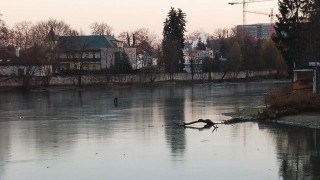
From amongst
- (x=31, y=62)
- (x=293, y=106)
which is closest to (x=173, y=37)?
(x=31, y=62)

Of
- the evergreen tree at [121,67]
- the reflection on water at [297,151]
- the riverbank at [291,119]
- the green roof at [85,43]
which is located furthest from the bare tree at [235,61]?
the reflection on water at [297,151]

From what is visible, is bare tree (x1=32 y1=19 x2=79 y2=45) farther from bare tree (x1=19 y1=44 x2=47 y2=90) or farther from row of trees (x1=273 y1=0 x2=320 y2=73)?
row of trees (x1=273 y1=0 x2=320 y2=73)

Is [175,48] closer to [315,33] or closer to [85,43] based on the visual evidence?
[85,43]

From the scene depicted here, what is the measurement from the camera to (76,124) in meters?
33.0

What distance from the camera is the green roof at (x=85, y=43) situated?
109375 millimetres

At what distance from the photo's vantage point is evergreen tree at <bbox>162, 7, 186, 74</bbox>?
107 metres

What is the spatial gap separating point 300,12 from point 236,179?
157 feet

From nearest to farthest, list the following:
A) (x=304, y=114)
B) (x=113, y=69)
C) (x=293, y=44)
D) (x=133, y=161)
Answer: (x=133, y=161) → (x=304, y=114) → (x=293, y=44) → (x=113, y=69)

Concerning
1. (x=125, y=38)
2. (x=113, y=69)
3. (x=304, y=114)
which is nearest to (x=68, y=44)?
(x=113, y=69)

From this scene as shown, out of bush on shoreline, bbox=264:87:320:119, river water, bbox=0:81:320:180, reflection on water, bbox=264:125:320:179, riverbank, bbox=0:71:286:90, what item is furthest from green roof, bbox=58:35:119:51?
reflection on water, bbox=264:125:320:179

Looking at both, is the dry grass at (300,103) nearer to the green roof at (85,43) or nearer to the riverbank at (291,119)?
the riverbank at (291,119)

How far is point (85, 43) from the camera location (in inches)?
4528

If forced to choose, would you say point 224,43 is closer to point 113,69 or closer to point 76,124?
point 113,69

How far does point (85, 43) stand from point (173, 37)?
1851 centimetres
